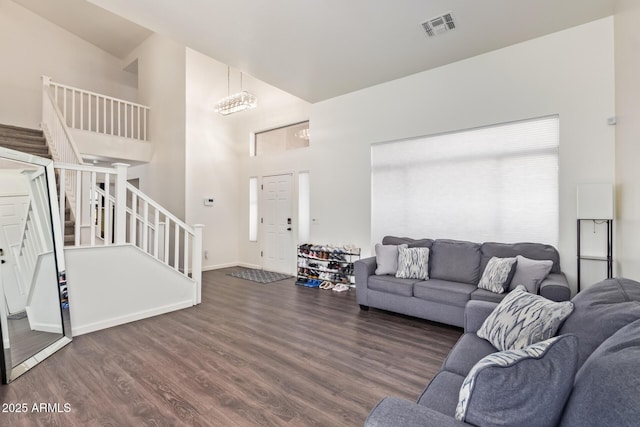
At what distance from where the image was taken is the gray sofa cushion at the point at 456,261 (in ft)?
11.1

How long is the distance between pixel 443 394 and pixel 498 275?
6.89 feet

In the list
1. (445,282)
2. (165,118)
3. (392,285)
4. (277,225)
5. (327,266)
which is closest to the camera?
(445,282)

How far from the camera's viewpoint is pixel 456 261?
3.51m

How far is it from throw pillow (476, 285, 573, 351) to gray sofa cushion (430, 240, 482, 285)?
5.15 feet

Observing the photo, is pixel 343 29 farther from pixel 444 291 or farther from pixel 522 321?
pixel 522 321

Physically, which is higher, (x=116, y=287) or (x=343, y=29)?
(x=343, y=29)

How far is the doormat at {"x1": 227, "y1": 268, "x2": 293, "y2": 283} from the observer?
5.41 meters

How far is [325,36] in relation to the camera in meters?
3.39

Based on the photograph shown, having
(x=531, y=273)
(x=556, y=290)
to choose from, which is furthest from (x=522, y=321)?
(x=531, y=273)

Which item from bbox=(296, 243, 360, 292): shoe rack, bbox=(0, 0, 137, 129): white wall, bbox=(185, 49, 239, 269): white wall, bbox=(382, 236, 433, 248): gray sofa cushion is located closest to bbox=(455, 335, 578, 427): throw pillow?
bbox=(382, 236, 433, 248): gray sofa cushion

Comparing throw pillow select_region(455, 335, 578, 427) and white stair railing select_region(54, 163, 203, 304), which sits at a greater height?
white stair railing select_region(54, 163, 203, 304)

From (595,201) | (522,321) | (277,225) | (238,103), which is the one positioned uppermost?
(238,103)

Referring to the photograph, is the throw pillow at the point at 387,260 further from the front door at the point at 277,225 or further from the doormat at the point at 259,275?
the front door at the point at 277,225

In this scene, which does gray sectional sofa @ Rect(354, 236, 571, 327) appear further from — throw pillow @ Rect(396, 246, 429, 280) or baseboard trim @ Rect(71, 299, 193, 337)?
baseboard trim @ Rect(71, 299, 193, 337)
